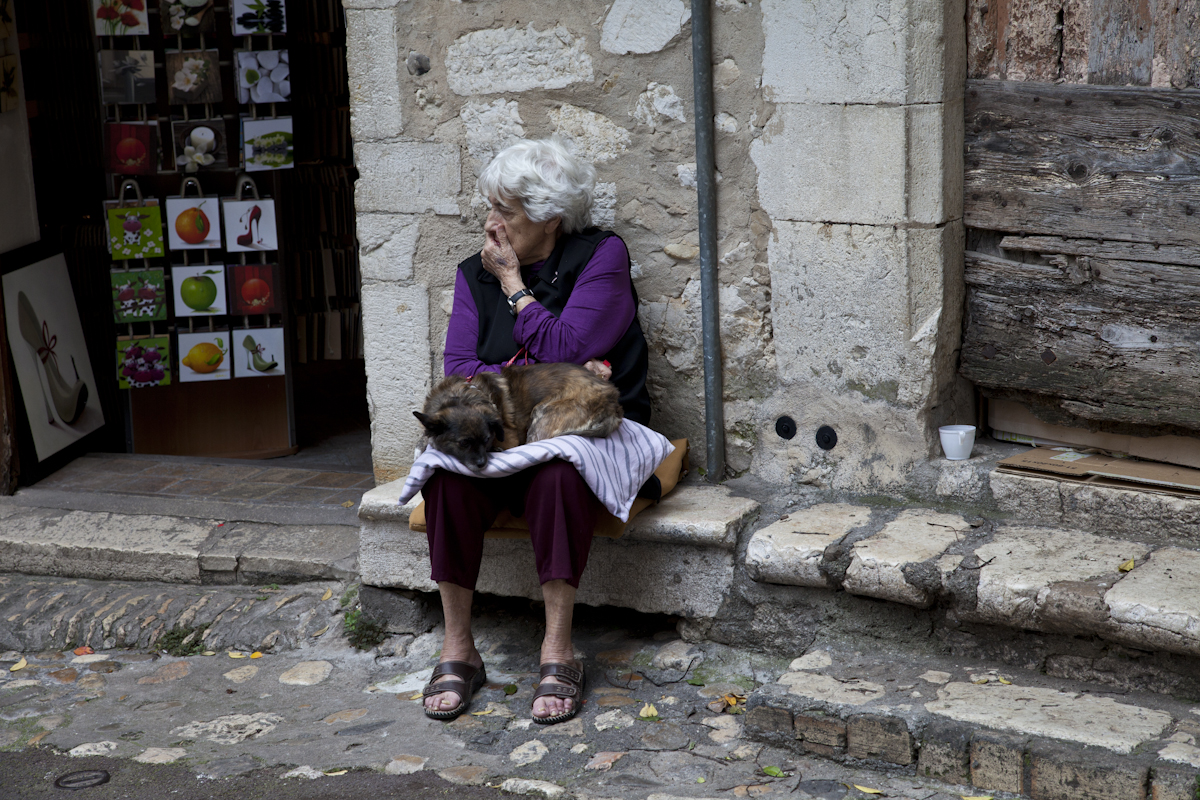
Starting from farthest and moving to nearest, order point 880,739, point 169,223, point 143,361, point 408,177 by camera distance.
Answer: point 143,361 → point 169,223 → point 408,177 → point 880,739

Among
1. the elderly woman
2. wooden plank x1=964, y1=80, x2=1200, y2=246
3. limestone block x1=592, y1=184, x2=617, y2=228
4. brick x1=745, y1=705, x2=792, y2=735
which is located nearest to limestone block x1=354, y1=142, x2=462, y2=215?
the elderly woman

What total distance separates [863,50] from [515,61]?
1.07m

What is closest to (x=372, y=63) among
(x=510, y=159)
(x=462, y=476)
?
(x=510, y=159)

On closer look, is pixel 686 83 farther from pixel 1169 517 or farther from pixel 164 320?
pixel 164 320

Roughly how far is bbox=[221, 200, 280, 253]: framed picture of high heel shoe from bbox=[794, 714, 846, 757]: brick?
3.39m

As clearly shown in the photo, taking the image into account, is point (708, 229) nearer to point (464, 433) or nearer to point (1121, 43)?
point (464, 433)

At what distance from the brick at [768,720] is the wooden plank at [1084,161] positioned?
144cm

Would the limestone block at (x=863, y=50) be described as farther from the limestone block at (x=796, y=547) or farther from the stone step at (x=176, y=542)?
the stone step at (x=176, y=542)

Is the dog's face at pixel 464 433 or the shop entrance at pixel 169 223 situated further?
the shop entrance at pixel 169 223

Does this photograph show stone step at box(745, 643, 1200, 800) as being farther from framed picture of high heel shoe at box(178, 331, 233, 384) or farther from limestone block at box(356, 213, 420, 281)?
framed picture of high heel shoe at box(178, 331, 233, 384)

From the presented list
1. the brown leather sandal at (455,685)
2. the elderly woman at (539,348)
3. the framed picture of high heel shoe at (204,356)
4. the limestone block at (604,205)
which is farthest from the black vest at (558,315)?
the framed picture of high heel shoe at (204,356)

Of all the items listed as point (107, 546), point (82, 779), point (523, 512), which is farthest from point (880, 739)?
point (107, 546)

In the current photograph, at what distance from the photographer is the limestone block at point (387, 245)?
141 inches

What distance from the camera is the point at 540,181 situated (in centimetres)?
308
